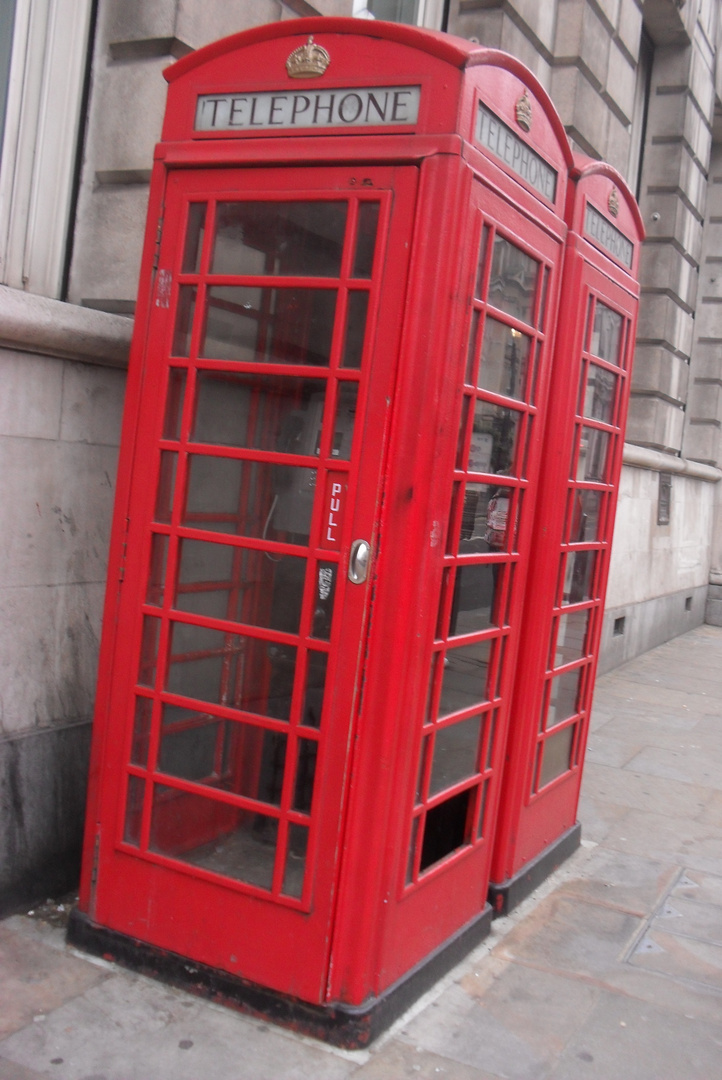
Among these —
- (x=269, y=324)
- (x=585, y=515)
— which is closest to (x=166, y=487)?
(x=269, y=324)

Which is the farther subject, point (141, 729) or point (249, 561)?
point (141, 729)

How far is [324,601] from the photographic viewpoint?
286 centimetres

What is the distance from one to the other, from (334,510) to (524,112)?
137 centimetres

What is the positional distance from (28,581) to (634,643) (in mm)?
7428

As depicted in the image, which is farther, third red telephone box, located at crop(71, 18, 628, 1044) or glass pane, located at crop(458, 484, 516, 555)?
glass pane, located at crop(458, 484, 516, 555)

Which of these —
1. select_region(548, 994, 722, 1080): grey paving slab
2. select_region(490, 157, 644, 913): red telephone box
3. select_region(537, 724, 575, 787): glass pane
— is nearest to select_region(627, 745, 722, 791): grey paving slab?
select_region(490, 157, 644, 913): red telephone box

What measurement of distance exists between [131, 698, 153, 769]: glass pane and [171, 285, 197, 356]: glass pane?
106cm

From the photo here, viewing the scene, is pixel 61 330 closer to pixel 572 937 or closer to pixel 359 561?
pixel 359 561

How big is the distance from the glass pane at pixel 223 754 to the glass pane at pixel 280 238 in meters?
1.32

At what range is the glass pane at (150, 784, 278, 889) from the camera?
9.73ft

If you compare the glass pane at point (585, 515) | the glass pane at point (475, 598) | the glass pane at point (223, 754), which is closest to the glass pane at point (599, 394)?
the glass pane at point (585, 515)

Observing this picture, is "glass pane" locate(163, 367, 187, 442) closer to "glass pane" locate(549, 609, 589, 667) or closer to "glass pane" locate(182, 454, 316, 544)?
"glass pane" locate(182, 454, 316, 544)

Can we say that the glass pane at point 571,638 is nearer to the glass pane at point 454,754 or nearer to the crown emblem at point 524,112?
the glass pane at point 454,754

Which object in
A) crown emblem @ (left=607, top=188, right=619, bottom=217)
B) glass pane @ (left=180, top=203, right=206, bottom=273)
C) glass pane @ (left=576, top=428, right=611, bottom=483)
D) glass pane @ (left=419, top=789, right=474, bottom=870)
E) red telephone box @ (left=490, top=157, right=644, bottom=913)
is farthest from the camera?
glass pane @ (left=576, top=428, right=611, bottom=483)
